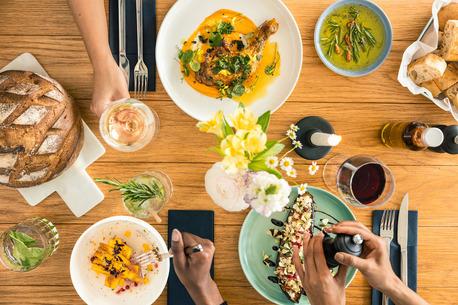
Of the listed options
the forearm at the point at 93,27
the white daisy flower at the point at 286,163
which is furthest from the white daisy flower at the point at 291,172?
the forearm at the point at 93,27

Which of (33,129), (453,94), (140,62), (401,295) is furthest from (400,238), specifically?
(33,129)

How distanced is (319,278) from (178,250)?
0.47 meters

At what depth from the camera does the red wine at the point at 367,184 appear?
3.62ft

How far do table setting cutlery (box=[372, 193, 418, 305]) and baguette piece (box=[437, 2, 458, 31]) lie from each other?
24.9 inches

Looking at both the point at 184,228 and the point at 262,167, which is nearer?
the point at 262,167

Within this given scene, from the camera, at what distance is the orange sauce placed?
1170 mm

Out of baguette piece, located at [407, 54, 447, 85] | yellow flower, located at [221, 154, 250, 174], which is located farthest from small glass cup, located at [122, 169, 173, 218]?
baguette piece, located at [407, 54, 447, 85]

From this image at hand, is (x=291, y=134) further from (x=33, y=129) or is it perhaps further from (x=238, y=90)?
(x=33, y=129)

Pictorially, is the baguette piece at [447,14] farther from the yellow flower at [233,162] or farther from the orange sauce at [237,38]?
the yellow flower at [233,162]

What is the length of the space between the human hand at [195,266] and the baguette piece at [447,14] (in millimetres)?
1132

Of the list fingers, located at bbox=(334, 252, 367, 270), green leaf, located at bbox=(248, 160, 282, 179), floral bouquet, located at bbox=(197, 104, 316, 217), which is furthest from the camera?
fingers, located at bbox=(334, 252, 367, 270)

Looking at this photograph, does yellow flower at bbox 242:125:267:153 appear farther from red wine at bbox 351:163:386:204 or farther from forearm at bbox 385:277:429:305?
forearm at bbox 385:277:429:305

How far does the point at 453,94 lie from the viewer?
1158mm

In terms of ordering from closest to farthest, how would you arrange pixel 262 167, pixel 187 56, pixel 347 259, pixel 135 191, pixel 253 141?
pixel 253 141, pixel 262 167, pixel 347 259, pixel 135 191, pixel 187 56
